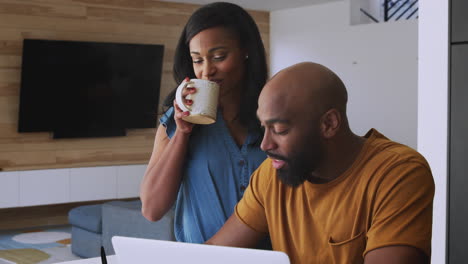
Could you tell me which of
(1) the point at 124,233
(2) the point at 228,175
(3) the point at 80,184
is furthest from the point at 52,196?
(2) the point at 228,175

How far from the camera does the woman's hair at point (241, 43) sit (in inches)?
58.4

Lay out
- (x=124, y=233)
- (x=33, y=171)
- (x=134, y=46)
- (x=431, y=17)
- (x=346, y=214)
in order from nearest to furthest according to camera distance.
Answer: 1. (x=346, y=214)
2. (x=431, y=17)
3. (x=124, y=233)
4. (x=33, y=171)
5. (x=134, y=46)

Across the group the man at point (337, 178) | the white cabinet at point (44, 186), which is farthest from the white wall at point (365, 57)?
the man at point (337, 178)

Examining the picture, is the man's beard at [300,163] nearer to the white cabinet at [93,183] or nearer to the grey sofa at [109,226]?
the grey sofa at [109,226]

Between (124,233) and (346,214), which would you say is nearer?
(346,214)

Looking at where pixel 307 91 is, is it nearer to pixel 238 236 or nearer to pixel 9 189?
pixel 238 236

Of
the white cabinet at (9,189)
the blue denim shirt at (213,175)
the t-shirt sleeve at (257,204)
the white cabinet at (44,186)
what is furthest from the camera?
the white cabinet at (44,186)

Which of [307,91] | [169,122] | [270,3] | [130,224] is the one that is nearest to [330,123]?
[307,91]

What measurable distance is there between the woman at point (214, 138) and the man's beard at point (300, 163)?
0.28m

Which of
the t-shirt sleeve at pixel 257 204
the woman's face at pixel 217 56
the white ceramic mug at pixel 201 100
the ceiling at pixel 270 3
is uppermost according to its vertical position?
the ceiling at pixel 270 3

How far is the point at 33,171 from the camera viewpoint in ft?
21.4

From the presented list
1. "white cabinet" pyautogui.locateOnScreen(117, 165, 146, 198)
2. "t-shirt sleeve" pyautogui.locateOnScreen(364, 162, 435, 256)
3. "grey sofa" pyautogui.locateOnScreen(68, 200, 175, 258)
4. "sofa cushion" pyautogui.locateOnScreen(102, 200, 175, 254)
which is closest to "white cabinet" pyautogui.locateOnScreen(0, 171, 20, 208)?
"white cabinet" pyautogui.locateOnScreen(117, 165, 146, 198)

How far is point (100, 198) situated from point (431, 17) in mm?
5038

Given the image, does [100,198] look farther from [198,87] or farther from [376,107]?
[198,87]
